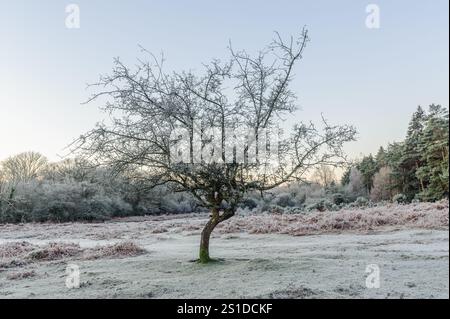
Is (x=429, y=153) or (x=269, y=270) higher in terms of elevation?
(x=429, y=153)

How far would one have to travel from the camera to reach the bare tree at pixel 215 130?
955 cm

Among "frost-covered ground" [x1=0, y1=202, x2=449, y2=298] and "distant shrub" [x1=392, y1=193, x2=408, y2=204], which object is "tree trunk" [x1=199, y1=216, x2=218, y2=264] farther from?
"distant shrub" [x1=392, y1=193, x2=408, y2=204]

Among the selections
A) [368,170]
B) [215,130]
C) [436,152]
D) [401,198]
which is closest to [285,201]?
[368,170]

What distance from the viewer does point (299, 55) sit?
10.1 meters

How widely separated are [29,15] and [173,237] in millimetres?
11834

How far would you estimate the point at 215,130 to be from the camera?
9.89 metres

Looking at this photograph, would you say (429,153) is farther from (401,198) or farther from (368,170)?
(368,170)

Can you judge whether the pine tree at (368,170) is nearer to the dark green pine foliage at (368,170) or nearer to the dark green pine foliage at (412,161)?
the dark green pine foliage at (368,170)

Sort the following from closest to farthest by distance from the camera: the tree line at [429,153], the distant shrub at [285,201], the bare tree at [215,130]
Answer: the tree line at [429,153]
the bare tree at [215,130]
the distant shrub at [285,201]

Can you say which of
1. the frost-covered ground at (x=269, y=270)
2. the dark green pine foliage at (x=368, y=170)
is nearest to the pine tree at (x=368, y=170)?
the dark green pine foliage at (x=368, y=170)

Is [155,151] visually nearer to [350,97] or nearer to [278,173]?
[278,173]

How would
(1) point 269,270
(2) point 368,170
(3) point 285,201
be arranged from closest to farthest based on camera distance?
(1) point 269,270
(2) point 368,170
(3) point 285,201
